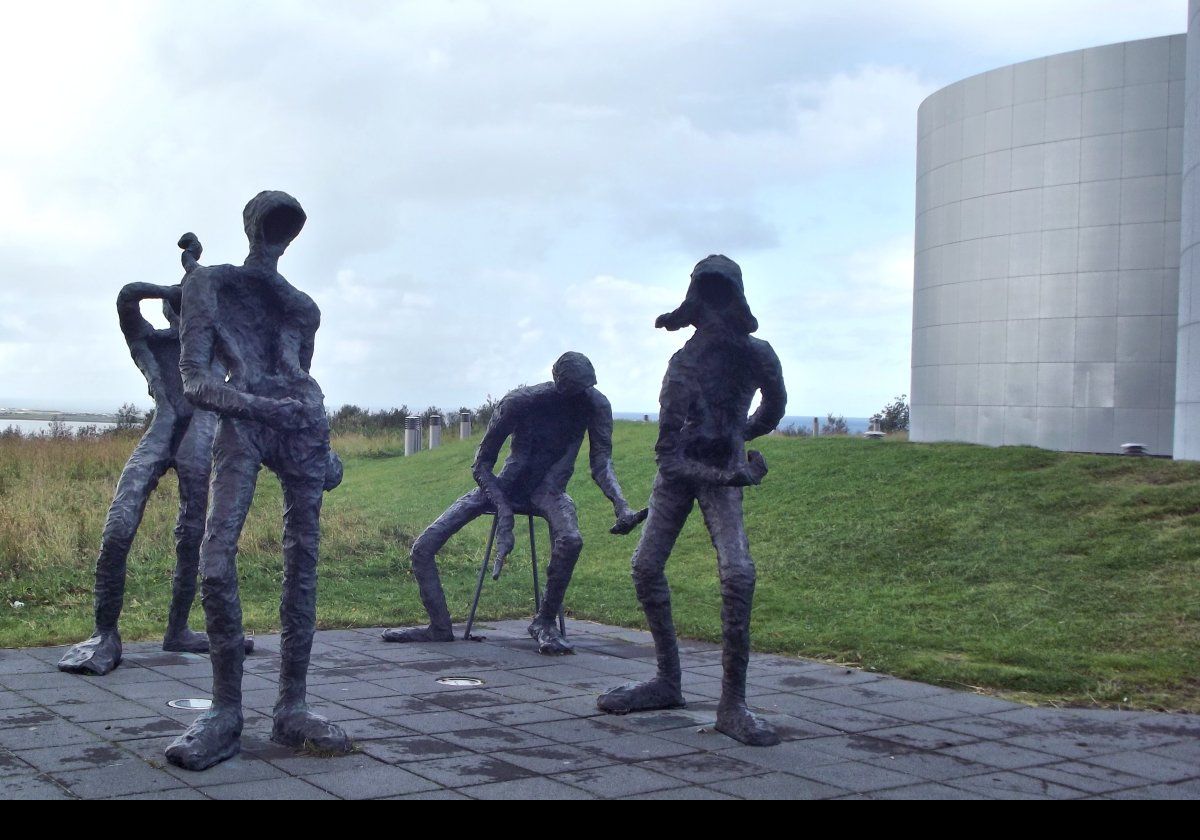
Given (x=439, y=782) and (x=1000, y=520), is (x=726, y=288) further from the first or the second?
(x=1000, y=520)

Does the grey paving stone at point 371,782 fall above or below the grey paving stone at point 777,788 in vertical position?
below

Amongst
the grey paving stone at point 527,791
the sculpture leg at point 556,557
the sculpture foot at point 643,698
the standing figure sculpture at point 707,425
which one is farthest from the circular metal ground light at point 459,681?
the grey paving stone at point 527,791

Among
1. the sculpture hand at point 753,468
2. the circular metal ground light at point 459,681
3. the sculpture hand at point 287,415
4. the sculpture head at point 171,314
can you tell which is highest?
the sculpture head at point 171,314

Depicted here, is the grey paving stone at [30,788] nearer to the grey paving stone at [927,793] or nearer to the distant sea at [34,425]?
the grey paving stone at [927,793]

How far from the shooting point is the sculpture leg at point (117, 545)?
762 cm

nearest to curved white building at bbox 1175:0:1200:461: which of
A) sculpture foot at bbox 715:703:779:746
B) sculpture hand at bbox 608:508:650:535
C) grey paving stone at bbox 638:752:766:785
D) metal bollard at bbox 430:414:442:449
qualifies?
sculpture hand at bbox 608:508:650:535

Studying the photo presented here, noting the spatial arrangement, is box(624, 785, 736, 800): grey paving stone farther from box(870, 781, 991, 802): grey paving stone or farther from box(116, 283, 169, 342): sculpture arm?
box(116, 283, 169, 342): sculpture arm

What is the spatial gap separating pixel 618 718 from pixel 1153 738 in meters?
2.74

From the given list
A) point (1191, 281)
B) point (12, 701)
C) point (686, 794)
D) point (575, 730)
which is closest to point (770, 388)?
point (575, 730)

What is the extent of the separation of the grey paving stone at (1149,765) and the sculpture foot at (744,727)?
1.47m

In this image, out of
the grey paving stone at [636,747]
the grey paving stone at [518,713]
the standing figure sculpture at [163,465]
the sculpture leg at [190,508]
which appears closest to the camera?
the grey paving stone at [636,747]

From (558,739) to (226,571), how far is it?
176 cm

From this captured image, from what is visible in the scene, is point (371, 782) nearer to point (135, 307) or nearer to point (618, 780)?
point (618, 780)

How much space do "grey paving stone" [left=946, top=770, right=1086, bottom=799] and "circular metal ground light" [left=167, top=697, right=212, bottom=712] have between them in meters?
3.77
